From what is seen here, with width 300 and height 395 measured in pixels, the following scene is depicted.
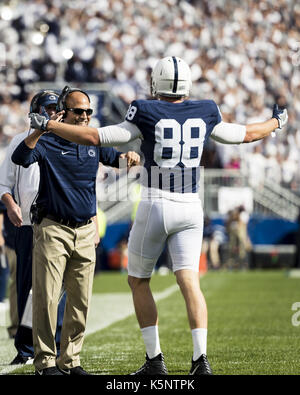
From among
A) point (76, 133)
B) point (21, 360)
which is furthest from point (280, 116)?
point (21, 360)

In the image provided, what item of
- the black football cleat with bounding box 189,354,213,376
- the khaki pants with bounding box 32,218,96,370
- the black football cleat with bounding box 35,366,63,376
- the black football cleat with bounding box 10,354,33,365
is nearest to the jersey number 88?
the khaki pants with bounding box 32,218,96,370

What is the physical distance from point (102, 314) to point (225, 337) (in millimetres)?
2869

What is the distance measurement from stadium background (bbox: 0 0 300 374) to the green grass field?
22.2 ft

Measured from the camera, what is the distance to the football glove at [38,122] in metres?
4.90

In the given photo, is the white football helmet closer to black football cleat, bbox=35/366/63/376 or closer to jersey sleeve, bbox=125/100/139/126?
jersey sleeve, bbox=125/100/139/126

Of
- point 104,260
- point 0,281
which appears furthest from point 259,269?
point 0,281

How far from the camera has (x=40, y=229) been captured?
17.9 ft

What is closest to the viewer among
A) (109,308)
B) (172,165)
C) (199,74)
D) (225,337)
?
(172,165)

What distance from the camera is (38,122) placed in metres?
4.90

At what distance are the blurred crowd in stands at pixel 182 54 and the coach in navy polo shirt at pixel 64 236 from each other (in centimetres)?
1540

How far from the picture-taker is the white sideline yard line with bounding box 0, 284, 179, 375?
6.99 m

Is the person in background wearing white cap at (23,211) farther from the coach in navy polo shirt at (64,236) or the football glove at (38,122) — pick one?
the football glove at (38,122)

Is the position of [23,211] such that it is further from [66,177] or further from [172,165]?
[172,165]

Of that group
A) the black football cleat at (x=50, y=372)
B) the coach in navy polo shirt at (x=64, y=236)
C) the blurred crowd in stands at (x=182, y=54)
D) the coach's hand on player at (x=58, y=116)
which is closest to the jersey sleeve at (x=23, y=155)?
the coach in navy polo shirt at (x=64, y=236)
